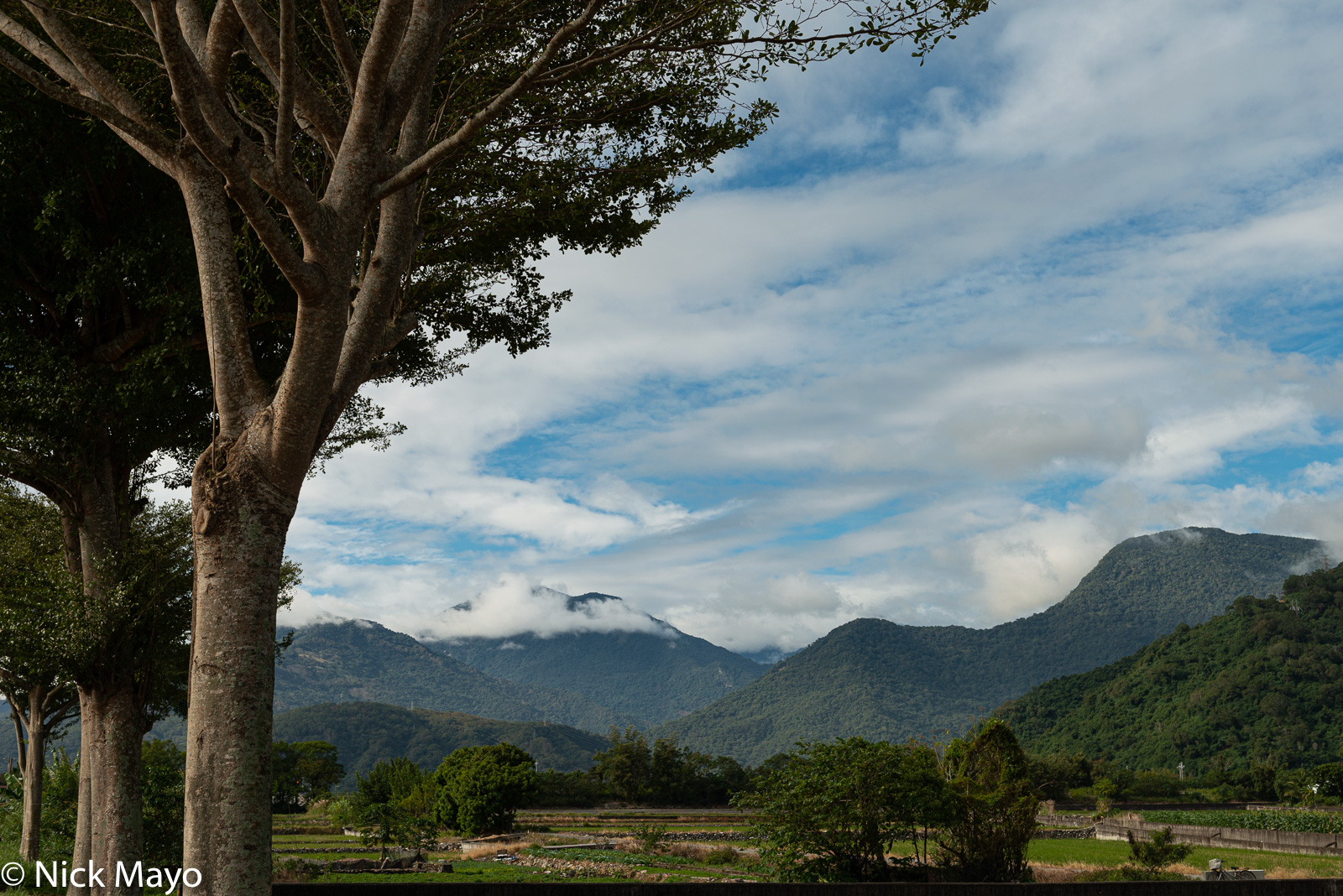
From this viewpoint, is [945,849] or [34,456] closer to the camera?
[34,456]

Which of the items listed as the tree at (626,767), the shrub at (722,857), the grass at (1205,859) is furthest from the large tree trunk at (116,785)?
the tree at (626,767)

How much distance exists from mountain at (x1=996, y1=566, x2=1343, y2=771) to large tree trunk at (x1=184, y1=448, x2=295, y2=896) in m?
78.1

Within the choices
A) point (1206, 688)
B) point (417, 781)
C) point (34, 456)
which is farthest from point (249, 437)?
point (1206, 688)

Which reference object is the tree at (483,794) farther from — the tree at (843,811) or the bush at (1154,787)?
the bush at (1154,787)

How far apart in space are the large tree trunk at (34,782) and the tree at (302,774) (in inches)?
1533

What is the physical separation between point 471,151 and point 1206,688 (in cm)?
9184

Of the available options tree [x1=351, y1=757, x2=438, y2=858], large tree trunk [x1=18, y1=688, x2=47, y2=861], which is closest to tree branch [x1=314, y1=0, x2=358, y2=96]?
large tree trunk [x1=18, y1=688, x2=47, y2=861]

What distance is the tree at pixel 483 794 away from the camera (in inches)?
1590

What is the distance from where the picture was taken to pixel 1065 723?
86.9 metres

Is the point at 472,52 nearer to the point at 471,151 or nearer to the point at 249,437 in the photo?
the point at 471,151

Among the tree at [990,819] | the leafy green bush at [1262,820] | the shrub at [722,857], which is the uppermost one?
the tree at [990,819]

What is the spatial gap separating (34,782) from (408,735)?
499ft

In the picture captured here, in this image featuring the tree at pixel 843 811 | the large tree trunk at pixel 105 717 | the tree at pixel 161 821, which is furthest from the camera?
the tree at pixel 161 821

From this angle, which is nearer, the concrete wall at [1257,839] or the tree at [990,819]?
the tree at [990,819]
